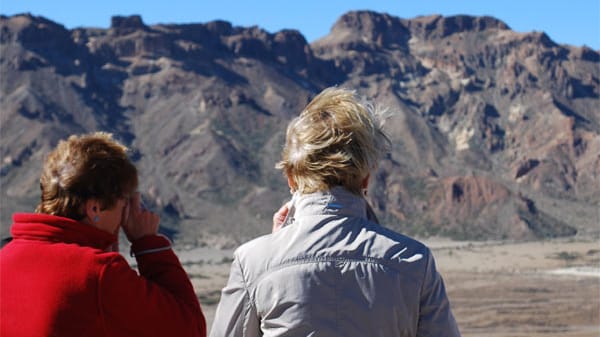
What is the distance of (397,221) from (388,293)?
74086 millimetres

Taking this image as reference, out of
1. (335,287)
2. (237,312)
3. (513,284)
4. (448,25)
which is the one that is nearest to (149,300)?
(237,312)

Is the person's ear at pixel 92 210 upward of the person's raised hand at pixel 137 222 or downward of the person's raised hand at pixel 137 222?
upward

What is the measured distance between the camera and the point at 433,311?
10.1 ft

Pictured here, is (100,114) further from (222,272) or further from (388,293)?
(388,293)

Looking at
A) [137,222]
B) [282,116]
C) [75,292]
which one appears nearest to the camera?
[75,292]

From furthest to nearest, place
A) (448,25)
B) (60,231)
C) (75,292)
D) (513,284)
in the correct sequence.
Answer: (448,25) → (513,284) → (60,231) → (75,292)

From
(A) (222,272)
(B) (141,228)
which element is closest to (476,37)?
(A) (222,272)

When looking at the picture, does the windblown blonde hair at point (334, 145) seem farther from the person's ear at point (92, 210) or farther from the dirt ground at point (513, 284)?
the dirt ground at point (513, 284)

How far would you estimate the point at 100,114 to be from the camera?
95000mm

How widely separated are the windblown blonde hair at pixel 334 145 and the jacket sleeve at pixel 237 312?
428mm

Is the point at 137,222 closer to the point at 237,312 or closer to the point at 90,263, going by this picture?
the point at 90,263

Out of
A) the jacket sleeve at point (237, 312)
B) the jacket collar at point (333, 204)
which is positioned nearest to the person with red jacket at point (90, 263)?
the jacket sleeve at point (237, 312)

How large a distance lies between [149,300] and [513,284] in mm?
39882

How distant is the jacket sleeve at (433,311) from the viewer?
10.0 ft
